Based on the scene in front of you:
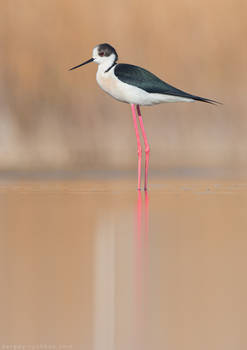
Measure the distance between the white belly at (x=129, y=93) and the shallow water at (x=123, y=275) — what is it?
1174mm

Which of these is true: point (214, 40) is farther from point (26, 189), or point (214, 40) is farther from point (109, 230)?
point (109, 230)

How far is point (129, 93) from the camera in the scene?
437cm


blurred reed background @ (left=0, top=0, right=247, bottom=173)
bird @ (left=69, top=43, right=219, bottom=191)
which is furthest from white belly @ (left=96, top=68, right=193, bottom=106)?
blurred reed background @ (left=0, top=0, right=247, bottom=173)

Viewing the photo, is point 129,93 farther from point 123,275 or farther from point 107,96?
point 123,275

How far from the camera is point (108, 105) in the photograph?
21.2 feet

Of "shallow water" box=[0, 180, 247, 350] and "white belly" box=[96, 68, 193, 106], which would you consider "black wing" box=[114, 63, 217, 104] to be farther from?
"shallow water" box=[0, 180, 247, 350]

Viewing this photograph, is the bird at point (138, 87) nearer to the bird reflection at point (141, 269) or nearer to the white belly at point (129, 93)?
the white belly at point (129, 93)

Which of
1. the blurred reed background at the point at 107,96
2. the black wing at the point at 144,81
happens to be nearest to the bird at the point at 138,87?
the black wing at the point at 144,81

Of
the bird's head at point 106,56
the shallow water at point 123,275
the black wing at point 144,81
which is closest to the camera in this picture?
the shallow water at point 123,275

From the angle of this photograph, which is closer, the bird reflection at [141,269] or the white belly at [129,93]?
the bird reflection at [141,269]

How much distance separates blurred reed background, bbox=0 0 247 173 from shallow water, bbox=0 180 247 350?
2.97 m

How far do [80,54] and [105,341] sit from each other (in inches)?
218

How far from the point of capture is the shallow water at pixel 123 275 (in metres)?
1.18

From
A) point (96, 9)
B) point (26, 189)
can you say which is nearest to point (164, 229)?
point (26, 189)
